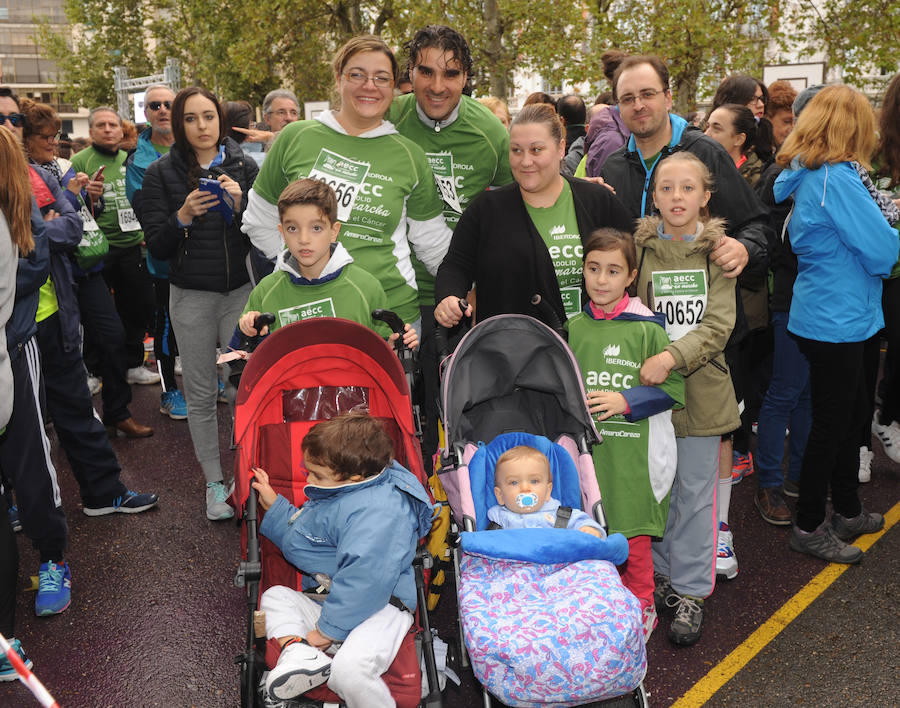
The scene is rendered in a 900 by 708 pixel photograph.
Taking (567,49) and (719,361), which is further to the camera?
(567,49)

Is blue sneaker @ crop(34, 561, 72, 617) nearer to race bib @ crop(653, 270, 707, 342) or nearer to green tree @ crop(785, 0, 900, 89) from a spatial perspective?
race bib @ crop(653, 270, 707, 342)

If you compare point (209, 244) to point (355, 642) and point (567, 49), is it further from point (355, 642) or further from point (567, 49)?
point (567, 49)

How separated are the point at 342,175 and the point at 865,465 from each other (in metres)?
4.08

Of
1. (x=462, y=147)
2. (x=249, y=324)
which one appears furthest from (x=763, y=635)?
(x=462, y=147)

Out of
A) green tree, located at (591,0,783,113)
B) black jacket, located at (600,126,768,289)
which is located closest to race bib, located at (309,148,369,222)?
black jacket, located at (600,126,768,289)

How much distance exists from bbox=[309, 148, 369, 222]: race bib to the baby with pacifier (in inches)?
60.6

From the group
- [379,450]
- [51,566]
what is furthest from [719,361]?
[51,566]

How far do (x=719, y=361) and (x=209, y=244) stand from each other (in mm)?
2977

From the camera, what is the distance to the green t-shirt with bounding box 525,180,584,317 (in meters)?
3.76

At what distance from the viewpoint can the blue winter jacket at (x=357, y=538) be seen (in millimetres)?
2672

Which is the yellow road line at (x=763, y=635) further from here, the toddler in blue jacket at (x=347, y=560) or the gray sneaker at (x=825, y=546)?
the toddler in blue jacket at (x=347, y=560)

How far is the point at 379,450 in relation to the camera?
2922 mm

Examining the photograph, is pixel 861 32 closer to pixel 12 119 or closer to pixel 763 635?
pixel 763 635

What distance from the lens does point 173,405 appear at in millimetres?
6895
